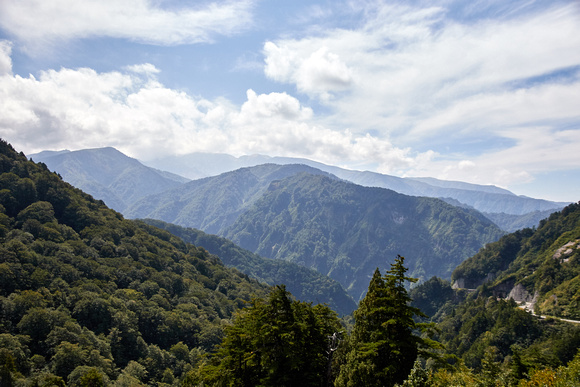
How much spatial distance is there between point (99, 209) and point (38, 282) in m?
77.2

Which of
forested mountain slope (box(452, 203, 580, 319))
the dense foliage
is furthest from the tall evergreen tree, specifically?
forested mountain slope (box(452, 203, 580, 319))

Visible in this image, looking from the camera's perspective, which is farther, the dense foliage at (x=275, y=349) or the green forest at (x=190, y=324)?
the dense foliage at (x=275, y=349)

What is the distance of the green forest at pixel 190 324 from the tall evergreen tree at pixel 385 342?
0.09m

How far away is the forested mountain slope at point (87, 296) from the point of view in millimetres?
64688

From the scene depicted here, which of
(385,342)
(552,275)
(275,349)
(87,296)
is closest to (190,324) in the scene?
(87,296)

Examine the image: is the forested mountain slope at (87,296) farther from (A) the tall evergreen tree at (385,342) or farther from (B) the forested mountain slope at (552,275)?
(B) the forested mountain slope at (552,275)

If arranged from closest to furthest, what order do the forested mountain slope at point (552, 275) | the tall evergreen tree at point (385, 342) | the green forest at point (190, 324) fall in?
the tall evergreen tree at point (385, 342) → the green forest at point (190, 324) → the forested mountain slope at point (552, 275)

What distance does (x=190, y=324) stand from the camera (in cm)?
10575

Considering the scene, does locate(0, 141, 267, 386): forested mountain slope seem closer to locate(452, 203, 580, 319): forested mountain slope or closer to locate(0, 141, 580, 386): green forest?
locate(0, 141, 580, 386): green forest

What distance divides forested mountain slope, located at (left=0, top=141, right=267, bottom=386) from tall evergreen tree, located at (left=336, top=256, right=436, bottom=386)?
4009cm

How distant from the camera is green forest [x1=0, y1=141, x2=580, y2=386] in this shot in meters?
23.9

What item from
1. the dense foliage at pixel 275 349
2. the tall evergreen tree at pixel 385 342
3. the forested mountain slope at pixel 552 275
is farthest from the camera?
the forested mountain slope at pixel 552 275

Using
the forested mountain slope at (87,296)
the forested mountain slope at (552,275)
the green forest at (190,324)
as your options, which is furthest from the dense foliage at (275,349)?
the forested mountain slope at (552,275)

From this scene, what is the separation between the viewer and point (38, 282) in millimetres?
83625
